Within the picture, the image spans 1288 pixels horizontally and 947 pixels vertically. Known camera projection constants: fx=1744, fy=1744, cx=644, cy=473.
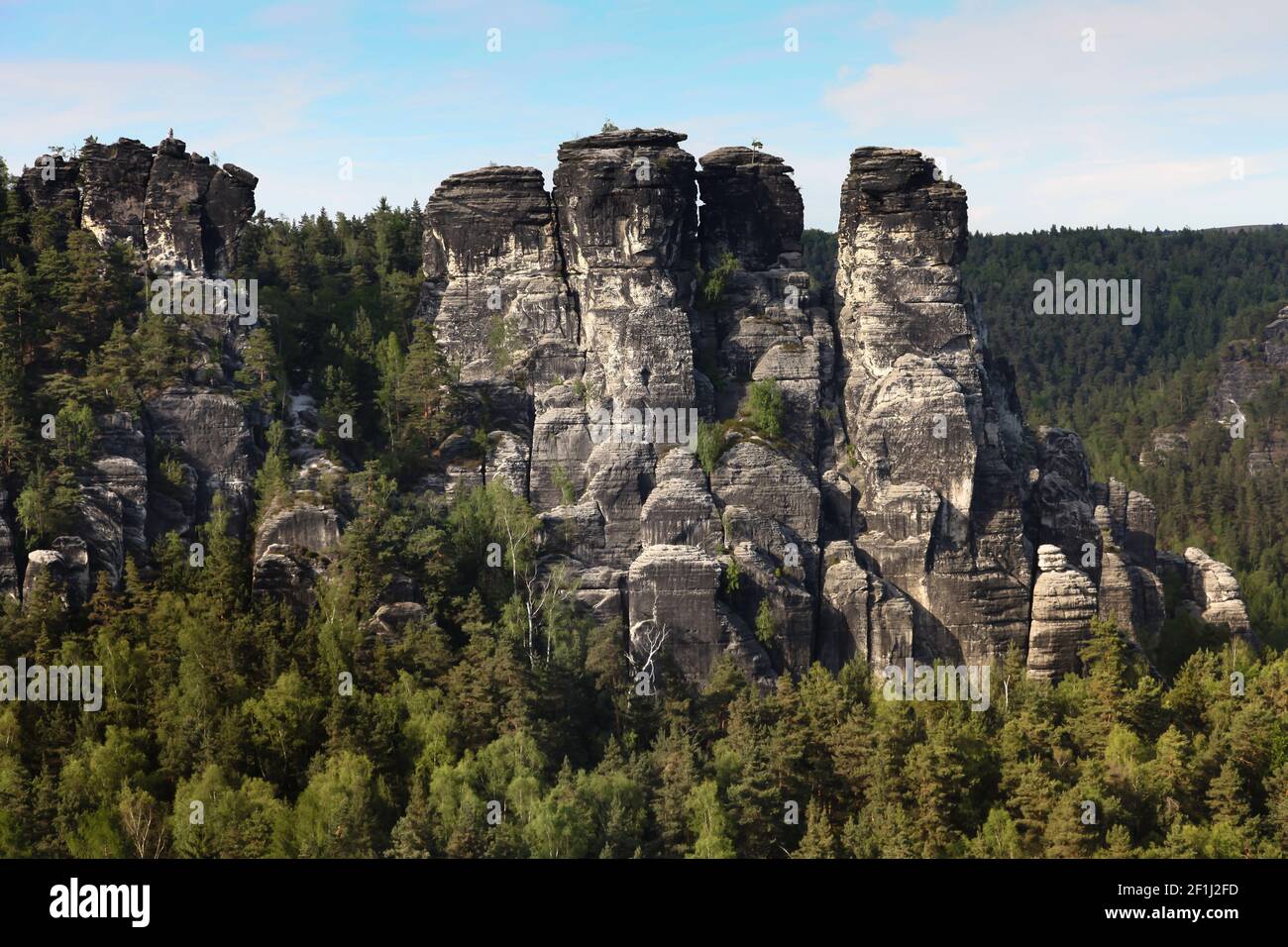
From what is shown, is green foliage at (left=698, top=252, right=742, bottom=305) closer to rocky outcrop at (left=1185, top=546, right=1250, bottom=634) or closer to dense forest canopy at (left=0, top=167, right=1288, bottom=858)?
dense forest canopy at (left=0, top=167, right=1288, bottom=858)

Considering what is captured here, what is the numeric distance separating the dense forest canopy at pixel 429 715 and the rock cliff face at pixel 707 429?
125 centimetres

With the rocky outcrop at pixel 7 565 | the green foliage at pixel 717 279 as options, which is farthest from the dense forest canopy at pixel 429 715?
the green foliage at pixel 717 279

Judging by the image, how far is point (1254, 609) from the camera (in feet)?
263

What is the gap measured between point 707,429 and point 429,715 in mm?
15966

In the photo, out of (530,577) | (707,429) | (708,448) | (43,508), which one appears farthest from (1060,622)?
(43,508)

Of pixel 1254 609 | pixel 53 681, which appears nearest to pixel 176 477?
pixel 53 681

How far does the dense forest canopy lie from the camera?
4838 cm

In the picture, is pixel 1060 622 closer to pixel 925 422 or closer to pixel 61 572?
pixel 925 422

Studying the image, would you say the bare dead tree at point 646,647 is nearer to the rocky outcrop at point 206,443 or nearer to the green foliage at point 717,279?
the rocky outcrop at point 206,443

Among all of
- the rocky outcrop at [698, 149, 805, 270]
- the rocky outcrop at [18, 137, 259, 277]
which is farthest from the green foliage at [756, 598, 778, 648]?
the rocky outcrop at [18, 137, 259, 277]

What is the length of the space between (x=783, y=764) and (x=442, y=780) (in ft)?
33.6

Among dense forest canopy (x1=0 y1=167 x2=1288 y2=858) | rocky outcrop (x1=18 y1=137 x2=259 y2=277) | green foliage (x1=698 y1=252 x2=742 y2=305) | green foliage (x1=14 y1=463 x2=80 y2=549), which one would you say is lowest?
dense forest canopy (x1=0 y1=167 x2=1288 y2=858)

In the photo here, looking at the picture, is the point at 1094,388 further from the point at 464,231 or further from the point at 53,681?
the point at 53,681

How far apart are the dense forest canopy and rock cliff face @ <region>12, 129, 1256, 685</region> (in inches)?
49.1
